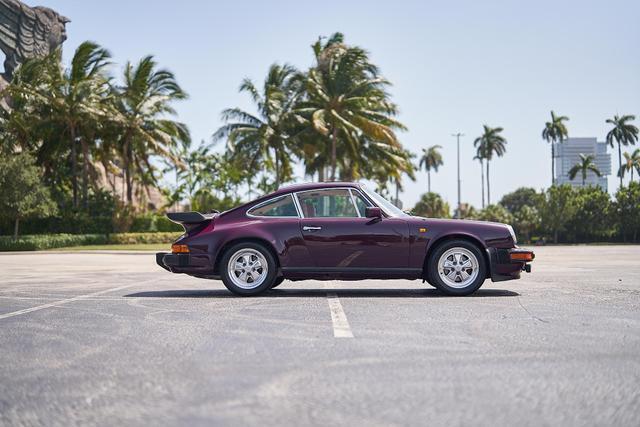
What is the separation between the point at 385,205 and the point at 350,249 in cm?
80

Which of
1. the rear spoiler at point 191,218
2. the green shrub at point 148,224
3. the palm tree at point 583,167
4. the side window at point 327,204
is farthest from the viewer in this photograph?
the palm tree at point 583,167

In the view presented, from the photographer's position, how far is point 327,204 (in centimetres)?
1015

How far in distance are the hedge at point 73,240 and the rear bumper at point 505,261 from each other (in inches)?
1307

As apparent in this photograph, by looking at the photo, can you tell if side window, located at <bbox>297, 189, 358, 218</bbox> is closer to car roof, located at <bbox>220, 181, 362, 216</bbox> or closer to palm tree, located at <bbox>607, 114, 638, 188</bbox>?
car roof, located at <bbox>220, 181, 362, 216</bbox>

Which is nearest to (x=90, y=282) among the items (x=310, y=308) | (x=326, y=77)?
(x=310, y=308)

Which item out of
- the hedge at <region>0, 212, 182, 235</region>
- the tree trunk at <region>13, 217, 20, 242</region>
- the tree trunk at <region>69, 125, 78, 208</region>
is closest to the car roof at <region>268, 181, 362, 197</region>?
the tree trunk at <region>13, 217, 20, 242</region>

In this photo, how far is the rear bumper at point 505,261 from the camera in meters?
9.83

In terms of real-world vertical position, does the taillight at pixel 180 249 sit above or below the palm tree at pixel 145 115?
below

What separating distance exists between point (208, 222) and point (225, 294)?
1.02 meters

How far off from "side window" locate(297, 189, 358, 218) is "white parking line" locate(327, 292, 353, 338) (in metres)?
1.15

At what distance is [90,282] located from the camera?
13.3m

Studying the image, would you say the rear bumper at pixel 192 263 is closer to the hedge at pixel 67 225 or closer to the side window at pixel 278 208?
the side window at pixel 278 208

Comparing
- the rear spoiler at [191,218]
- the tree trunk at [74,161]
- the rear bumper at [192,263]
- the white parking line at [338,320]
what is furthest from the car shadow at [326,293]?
the tree trunk at [74,161]

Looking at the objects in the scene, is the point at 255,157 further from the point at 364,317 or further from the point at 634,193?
the point at 634,193
